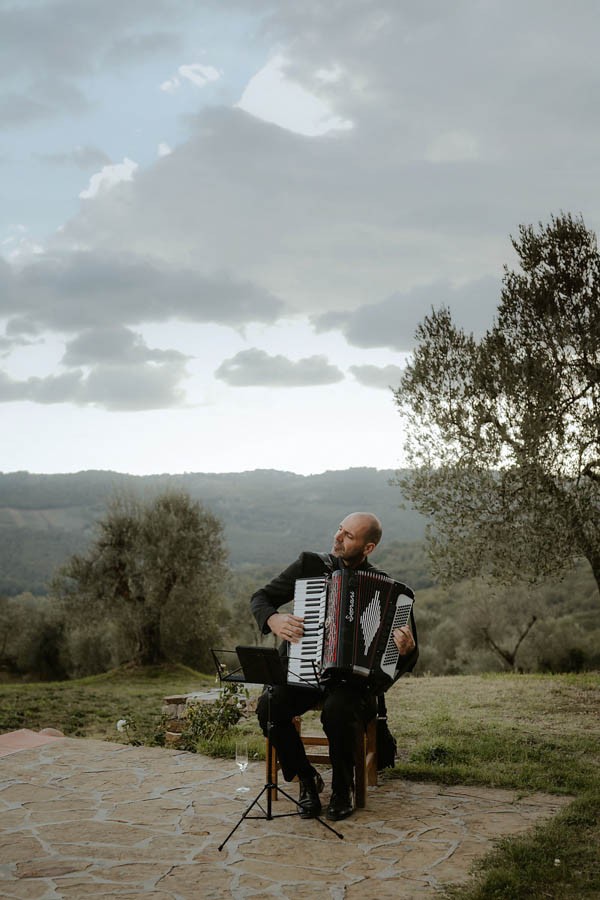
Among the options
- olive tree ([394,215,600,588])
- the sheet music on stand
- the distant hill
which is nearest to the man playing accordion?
the sheet music on stand

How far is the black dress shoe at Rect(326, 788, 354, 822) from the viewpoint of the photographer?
529 cm

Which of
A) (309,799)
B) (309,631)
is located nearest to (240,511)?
(309,799)

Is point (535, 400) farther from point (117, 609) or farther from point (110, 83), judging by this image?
point (117, 609)

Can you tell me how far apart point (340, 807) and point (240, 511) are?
317 feet

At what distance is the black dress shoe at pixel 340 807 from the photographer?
17.4 ft

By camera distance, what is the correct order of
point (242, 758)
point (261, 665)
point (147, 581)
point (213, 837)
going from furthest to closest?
point (147, 581) < point (242, 758) < point (213, 837) < point (261, 665)

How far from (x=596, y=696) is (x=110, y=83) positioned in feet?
43.2

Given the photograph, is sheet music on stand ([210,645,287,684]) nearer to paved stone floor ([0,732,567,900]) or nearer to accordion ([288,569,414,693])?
accordion ([288,569,414,693])

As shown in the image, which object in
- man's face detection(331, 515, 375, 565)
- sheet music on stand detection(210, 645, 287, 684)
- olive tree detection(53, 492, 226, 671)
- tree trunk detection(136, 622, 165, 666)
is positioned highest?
man's face detection(331, 515, 375, 565)

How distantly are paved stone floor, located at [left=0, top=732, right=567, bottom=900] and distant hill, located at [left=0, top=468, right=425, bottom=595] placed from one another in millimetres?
56860

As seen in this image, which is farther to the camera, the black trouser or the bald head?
the bald head

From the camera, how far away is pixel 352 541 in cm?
567

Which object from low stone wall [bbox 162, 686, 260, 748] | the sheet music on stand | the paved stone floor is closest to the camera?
the paved stone floor

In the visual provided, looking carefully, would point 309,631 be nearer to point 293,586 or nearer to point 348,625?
point 348,625
